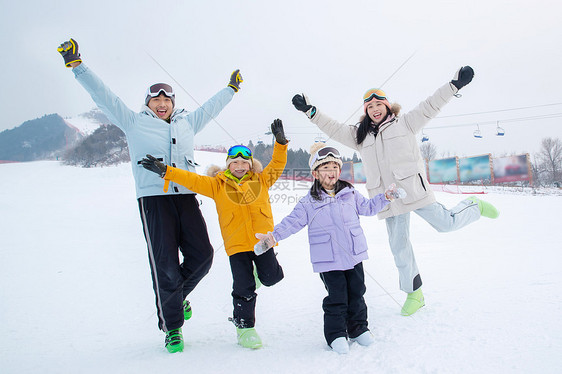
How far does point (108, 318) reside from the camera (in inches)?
124

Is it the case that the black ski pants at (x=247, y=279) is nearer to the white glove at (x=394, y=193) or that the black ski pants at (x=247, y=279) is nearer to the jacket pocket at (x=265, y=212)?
the jacket pocket at (x=265, y=212)

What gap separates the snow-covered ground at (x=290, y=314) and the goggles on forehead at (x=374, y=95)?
1938 mm

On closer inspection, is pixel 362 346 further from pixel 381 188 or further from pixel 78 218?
pixel 78 218

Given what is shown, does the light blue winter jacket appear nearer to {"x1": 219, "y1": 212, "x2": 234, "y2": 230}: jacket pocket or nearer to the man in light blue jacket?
the man in light blue jacket

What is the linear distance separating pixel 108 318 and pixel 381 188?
9.85ft

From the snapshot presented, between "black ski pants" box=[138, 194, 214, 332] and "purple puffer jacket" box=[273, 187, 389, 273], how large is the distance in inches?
30.2

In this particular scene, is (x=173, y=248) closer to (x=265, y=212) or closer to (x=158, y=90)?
(x=265, y=212)

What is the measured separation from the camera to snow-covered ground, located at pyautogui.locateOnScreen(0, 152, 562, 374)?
1.90 meters

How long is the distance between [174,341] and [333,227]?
1.44 metres

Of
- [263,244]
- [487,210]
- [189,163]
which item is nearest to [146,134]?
[189,163]

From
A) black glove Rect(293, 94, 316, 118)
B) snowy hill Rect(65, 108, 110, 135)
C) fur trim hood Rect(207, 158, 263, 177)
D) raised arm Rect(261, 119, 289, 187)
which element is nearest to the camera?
raised arm Rect(261, 119, 289, 187)

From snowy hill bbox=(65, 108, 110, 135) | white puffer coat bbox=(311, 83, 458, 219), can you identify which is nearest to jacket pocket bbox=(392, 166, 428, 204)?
white puffer coat bbox=(311, 83, 458, 219)

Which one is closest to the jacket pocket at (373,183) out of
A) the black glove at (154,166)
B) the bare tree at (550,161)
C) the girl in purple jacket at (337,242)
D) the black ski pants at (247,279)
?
the girl in purple jacket at (337,242)

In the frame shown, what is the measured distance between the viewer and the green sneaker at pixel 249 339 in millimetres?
2240
